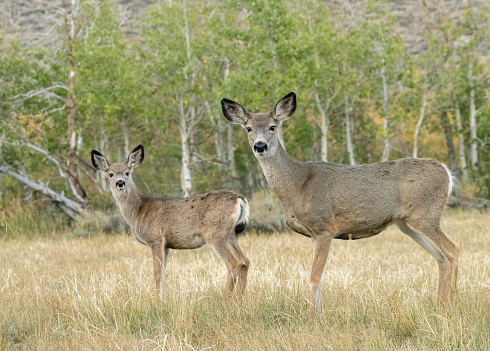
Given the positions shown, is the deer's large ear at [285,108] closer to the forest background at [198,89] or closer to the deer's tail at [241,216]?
the deer's tail at [241,216]

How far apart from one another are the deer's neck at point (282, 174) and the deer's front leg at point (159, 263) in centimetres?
168

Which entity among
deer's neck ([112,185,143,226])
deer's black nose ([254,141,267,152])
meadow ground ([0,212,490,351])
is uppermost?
deer's black nose ([254,141,267,152])

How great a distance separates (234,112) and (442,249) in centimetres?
238

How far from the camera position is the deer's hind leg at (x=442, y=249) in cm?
588

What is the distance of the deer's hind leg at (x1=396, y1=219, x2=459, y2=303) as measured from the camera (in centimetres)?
588

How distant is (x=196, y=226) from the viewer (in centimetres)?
730

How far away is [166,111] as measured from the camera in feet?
83.9

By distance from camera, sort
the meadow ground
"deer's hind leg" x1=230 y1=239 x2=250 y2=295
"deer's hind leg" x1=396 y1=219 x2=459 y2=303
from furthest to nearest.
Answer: "deer's hind leg" x1=230 y1=239 x2=250 y2=295 < "deer's hind leg" x1=396 y1=219 x2=459 y2=303 < the meadow ground

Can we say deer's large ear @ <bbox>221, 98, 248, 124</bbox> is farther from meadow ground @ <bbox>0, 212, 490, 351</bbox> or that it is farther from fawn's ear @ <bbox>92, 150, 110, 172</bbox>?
fawn's ear @ <bbox>92, 150, 110, 172</bbox>

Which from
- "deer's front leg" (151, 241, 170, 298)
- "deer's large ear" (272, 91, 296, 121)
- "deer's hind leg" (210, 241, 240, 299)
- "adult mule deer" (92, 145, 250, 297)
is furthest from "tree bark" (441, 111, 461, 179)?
"deer's large ear" (272, 91, 296, 121)

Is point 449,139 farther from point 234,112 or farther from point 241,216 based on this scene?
point 234,112

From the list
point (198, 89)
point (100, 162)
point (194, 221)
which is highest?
point (198, 89)

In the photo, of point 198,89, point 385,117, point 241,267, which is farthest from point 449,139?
point 241,267

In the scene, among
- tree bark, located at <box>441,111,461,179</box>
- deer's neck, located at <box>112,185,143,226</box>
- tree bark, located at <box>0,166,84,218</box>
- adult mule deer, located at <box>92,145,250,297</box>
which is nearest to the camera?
adult mule deer, located at <box>92,145,250,297</box>
